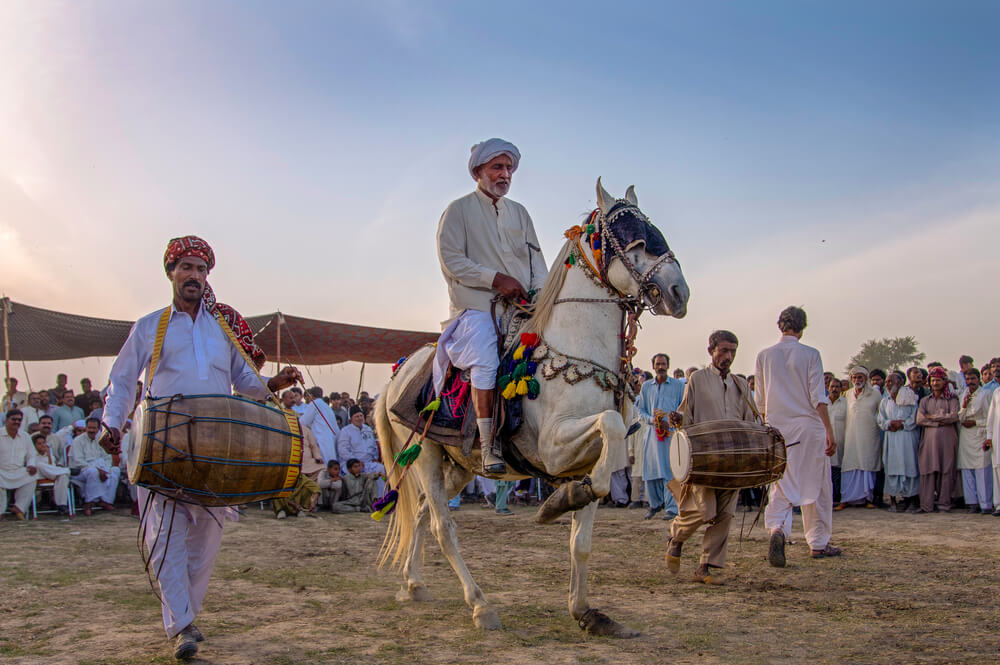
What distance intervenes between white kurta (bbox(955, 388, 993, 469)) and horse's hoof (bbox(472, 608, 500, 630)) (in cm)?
978

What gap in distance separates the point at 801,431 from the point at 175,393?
5.69m

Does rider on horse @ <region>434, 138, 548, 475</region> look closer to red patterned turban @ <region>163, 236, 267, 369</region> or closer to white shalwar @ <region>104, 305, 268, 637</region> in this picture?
red patterned turban @ <region>163, 236, 267, 369</region>

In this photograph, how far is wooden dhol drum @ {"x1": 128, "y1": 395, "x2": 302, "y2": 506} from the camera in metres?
3.90

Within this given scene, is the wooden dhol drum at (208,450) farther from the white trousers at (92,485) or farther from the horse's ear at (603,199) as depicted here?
the white trousers at (92,485)

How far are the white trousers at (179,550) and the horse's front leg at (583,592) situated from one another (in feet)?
7.18

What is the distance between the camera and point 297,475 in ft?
14.1

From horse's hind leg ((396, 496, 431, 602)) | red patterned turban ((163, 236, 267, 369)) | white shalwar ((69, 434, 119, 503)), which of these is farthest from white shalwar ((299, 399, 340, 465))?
red patterned turban ((163, 236, 267, 369))

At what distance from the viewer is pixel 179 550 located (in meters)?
4.30

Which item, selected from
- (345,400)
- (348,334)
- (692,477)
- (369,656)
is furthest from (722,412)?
(345,400)

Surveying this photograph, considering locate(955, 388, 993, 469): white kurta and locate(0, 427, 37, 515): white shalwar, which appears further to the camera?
locate(955, 388, 993, 469): white kurta

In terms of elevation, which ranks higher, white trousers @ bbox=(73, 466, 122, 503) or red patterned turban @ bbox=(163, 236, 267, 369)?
red patterned turban @ bbox=(163, 236, 267, 369)

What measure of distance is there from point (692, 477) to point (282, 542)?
551cm

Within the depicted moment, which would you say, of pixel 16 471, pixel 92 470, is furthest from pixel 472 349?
pixel 92 470

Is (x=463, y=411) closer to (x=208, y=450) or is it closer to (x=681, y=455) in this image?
(x=681, y=455)
